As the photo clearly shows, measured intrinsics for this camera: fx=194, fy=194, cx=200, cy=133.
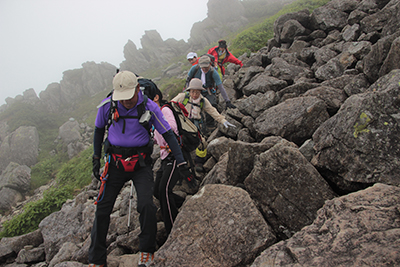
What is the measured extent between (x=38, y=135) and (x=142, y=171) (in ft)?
137

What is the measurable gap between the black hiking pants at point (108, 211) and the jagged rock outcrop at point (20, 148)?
35023 mm

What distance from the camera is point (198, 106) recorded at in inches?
293

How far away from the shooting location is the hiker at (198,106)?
7.10m

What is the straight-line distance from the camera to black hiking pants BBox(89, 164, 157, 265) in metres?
4.06

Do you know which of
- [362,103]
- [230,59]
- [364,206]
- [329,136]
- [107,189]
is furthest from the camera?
[230,59]

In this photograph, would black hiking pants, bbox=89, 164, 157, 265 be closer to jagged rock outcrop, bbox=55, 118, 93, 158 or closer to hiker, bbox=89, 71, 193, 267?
hiker, bbox=89, 71, 193, 267

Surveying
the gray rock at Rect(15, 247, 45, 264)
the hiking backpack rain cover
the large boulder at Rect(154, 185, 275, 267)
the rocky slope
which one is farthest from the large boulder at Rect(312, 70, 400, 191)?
the gray rock at Rect(15, 247, 45, 264)

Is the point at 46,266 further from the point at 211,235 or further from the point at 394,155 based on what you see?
the point at 394,155

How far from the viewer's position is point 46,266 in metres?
6.10

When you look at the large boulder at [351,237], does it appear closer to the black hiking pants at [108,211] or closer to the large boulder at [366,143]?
the large boulder at [366,143]

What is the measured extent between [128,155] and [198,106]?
3758 millimetres

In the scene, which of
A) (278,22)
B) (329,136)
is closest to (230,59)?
(278,22)

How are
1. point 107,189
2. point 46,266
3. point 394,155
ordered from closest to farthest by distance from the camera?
point 394,155
point 107,189
point 46,266

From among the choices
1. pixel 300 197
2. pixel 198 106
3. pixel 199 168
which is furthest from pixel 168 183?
pixel 198 106
